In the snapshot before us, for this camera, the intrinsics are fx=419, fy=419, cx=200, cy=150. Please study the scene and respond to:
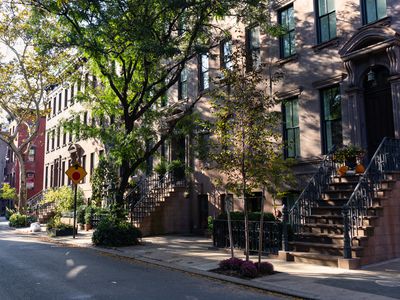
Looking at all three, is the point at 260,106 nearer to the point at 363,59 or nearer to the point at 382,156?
the point at 382,156

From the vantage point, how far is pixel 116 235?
16062 mm

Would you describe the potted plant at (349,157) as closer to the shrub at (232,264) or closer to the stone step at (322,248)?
the stone step at (322,248)

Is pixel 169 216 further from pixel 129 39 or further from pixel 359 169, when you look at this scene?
pixel 359 169

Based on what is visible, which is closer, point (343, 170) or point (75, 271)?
point (75, 271)

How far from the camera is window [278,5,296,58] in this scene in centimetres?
1656

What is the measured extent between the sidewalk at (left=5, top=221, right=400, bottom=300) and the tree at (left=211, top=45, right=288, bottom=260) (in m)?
1.22

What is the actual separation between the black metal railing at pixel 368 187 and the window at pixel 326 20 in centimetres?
504

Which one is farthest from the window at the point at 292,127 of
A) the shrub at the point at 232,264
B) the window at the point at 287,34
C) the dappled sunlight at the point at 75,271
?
the dappled sunlight at the point at 75,271

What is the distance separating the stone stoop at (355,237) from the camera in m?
10.2

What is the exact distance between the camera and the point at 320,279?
8883mm

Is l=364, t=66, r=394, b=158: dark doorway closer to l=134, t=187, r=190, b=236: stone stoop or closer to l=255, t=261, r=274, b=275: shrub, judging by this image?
l=255, t=261, r=274, b=275: shrub

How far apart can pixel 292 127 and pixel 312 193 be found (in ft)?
12.5

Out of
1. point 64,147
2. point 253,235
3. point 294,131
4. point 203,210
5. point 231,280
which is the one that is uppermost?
point 64,147

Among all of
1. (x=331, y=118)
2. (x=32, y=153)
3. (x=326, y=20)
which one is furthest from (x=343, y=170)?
(x=32, y=153)
